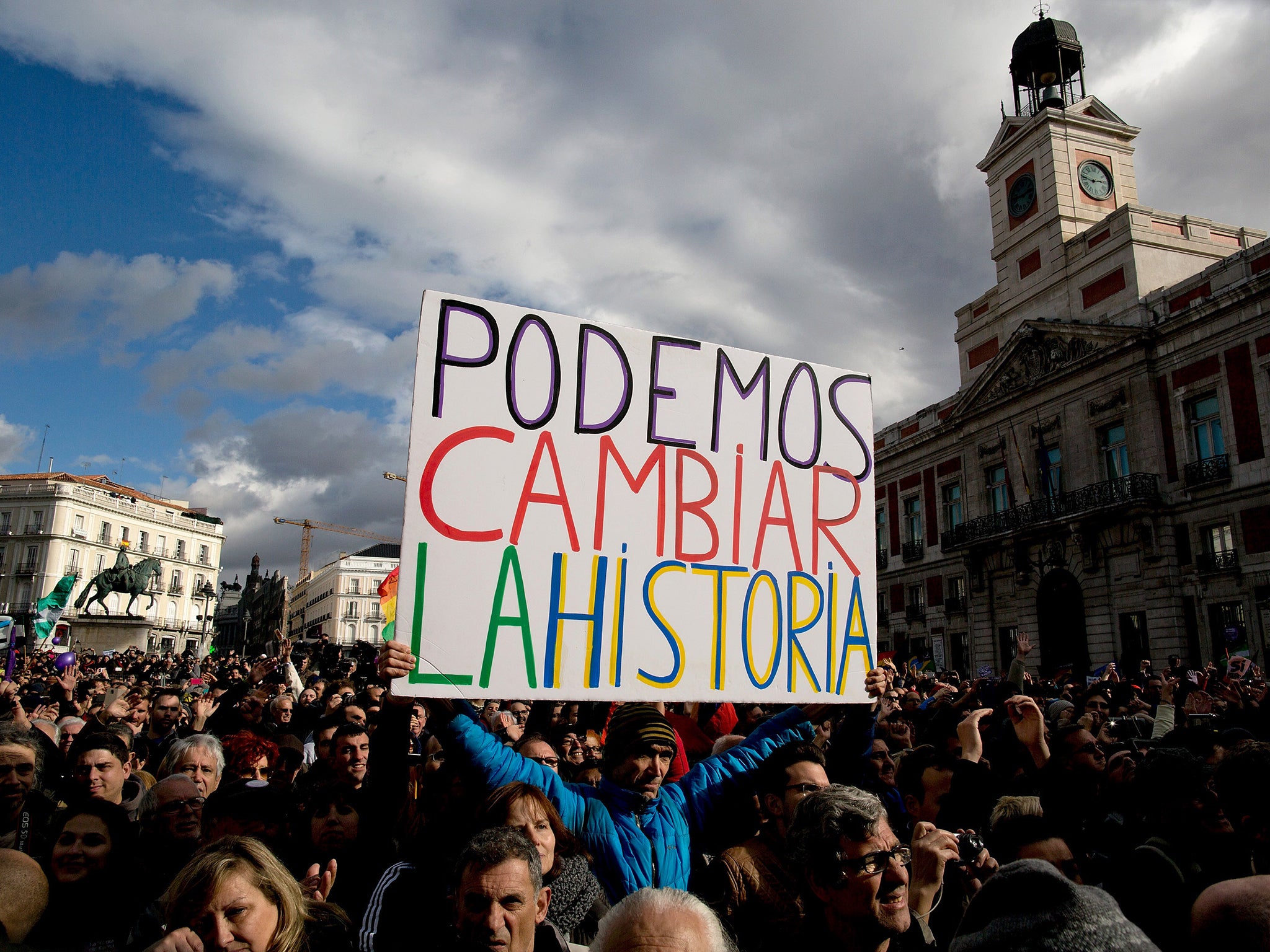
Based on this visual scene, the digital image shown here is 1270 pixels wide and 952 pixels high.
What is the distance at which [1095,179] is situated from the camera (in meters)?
31.4

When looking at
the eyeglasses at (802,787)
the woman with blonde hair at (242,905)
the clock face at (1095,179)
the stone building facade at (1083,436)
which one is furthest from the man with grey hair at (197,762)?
the clock face at (1095,179)

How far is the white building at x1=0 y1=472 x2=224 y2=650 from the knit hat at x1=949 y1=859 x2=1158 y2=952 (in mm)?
65531

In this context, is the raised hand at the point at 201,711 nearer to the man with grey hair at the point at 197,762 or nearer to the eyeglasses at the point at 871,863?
the man with grey hair at the point at 197,762

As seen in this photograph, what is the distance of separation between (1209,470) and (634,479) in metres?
24.8

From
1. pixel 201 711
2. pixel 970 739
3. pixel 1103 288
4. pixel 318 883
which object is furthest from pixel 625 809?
pixel 1103 288

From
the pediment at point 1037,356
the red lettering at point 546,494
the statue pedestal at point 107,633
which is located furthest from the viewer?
the statue pedestal at point 107,633

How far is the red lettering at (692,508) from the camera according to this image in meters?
3.58

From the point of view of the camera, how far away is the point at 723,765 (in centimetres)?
335

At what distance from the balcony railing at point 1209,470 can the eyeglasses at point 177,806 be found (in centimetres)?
2581

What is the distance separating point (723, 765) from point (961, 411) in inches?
1219

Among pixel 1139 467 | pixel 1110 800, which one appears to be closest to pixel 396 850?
pixel 1110 800

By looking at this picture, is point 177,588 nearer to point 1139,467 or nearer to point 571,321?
point 1139,467

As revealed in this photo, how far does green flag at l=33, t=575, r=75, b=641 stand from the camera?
17672 mm

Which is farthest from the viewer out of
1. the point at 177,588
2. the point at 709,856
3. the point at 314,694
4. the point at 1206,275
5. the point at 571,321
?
the point at 177,588
